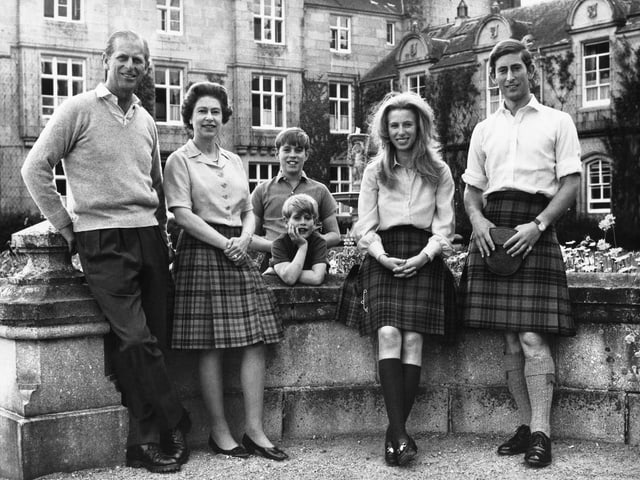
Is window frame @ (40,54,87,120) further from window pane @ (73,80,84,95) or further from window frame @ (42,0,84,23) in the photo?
window frame @ (42,0,84,23)

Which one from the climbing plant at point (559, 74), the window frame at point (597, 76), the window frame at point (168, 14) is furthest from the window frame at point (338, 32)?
the window frame at point (597, 76)

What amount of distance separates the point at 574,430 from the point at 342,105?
28.5 m

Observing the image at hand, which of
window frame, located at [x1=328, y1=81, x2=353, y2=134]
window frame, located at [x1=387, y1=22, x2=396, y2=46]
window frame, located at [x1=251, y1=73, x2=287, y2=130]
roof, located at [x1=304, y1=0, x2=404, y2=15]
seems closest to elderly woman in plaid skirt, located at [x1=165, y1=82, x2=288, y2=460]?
window frame, located at [x1=251, y1=73, x2=287, y2=130]

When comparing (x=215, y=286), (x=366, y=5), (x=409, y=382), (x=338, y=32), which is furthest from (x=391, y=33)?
(x=409, y=382)

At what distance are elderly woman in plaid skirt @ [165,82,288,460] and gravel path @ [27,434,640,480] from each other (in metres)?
0.17

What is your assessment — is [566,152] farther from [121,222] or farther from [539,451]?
[121,222]

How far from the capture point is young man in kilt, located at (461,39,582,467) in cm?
440

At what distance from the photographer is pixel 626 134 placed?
24.3 meters

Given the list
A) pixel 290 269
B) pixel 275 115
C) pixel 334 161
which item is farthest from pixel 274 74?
pixel 290 269

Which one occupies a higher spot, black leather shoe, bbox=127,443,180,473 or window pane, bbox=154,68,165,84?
window pane, bbox=154,68,165,84

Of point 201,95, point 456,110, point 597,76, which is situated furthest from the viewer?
point 456,110

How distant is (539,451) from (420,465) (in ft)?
1.93

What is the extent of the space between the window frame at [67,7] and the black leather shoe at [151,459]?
25086 millimetres

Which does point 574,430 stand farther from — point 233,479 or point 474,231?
point 233,479
